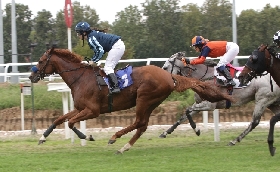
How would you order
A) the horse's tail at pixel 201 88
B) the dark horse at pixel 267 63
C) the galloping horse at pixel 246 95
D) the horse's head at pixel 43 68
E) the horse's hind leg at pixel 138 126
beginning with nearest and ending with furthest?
the dark horse at pixel 267 63
the horse's hind leg at pixel 138 126
the horse's tail at pixel 201 88
the horse's head at pixel 43 68
the galloping horse at pixel 246 95

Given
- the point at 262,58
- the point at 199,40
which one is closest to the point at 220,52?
the point at 199,40

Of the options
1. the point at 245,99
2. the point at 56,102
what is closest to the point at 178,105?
the point at 56,102

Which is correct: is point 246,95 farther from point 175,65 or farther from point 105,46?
point 105,46

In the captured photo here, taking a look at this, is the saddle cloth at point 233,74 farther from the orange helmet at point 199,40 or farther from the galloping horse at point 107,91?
the galloping horse at point 107,91

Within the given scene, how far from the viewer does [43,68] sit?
1130 centimetres

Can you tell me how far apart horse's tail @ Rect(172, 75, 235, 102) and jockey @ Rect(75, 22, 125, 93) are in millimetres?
1086

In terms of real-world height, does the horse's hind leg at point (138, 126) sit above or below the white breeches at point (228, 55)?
below

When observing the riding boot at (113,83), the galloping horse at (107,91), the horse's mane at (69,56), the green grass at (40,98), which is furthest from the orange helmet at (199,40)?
the green grass at (40,98)

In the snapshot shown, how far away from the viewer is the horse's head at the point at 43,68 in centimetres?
1130

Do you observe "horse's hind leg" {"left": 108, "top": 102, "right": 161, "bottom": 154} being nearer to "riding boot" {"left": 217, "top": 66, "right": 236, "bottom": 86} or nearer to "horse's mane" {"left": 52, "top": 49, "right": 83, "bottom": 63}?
"horse's mane" {"left": 52, "top": 49, "right": 83, "bottom": 63}

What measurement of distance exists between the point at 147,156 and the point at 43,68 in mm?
2667

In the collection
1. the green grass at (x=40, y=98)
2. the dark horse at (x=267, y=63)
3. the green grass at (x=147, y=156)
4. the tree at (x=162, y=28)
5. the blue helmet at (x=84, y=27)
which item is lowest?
the green grass at (x=147, y=156)

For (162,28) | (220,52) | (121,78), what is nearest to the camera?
(121,78)

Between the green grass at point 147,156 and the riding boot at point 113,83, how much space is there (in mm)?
1068
